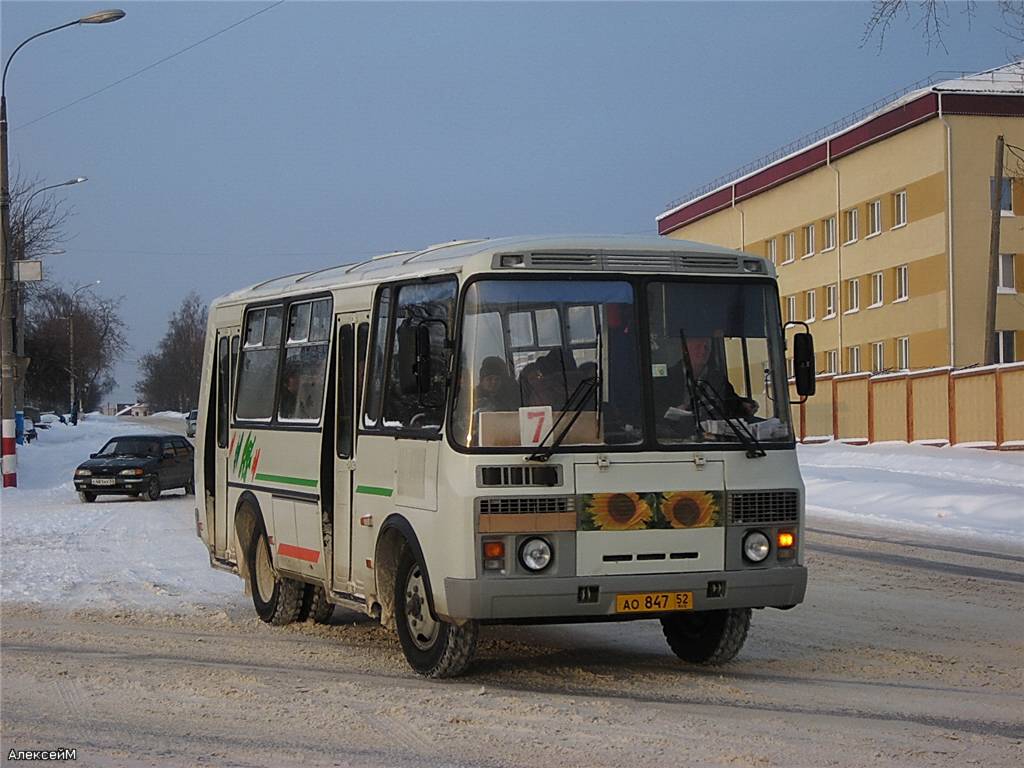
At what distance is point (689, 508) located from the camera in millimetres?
9289

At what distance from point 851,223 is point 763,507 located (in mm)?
51024

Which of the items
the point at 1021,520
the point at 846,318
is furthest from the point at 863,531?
the point at 846,318

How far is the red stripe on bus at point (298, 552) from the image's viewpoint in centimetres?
1150

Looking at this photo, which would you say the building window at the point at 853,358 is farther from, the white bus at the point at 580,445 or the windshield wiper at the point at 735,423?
the windshield wiper at the point at 735,423

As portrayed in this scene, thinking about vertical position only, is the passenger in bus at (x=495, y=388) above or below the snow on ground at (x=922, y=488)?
above

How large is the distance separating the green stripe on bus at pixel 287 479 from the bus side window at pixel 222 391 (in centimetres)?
139

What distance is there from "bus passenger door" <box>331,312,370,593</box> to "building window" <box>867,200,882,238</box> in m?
47.5

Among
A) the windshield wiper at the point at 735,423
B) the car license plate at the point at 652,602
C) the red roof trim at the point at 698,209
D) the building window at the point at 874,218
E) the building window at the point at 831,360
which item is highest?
the red roof trim at the point at 698,209

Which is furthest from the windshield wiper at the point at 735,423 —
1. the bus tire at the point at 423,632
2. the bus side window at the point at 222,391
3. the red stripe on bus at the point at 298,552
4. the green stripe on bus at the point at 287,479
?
the bus side window at the point at 222,391

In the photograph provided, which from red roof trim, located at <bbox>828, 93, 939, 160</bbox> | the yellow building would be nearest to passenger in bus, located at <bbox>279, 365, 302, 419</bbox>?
the yellow building

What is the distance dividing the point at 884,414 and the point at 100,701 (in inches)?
1486

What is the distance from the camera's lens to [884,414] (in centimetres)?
4428

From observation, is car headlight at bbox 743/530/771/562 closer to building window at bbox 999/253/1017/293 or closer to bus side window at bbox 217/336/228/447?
bus side window at bbox 217/336/228/447

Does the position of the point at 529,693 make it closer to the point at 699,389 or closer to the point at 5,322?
the point at 699,389
